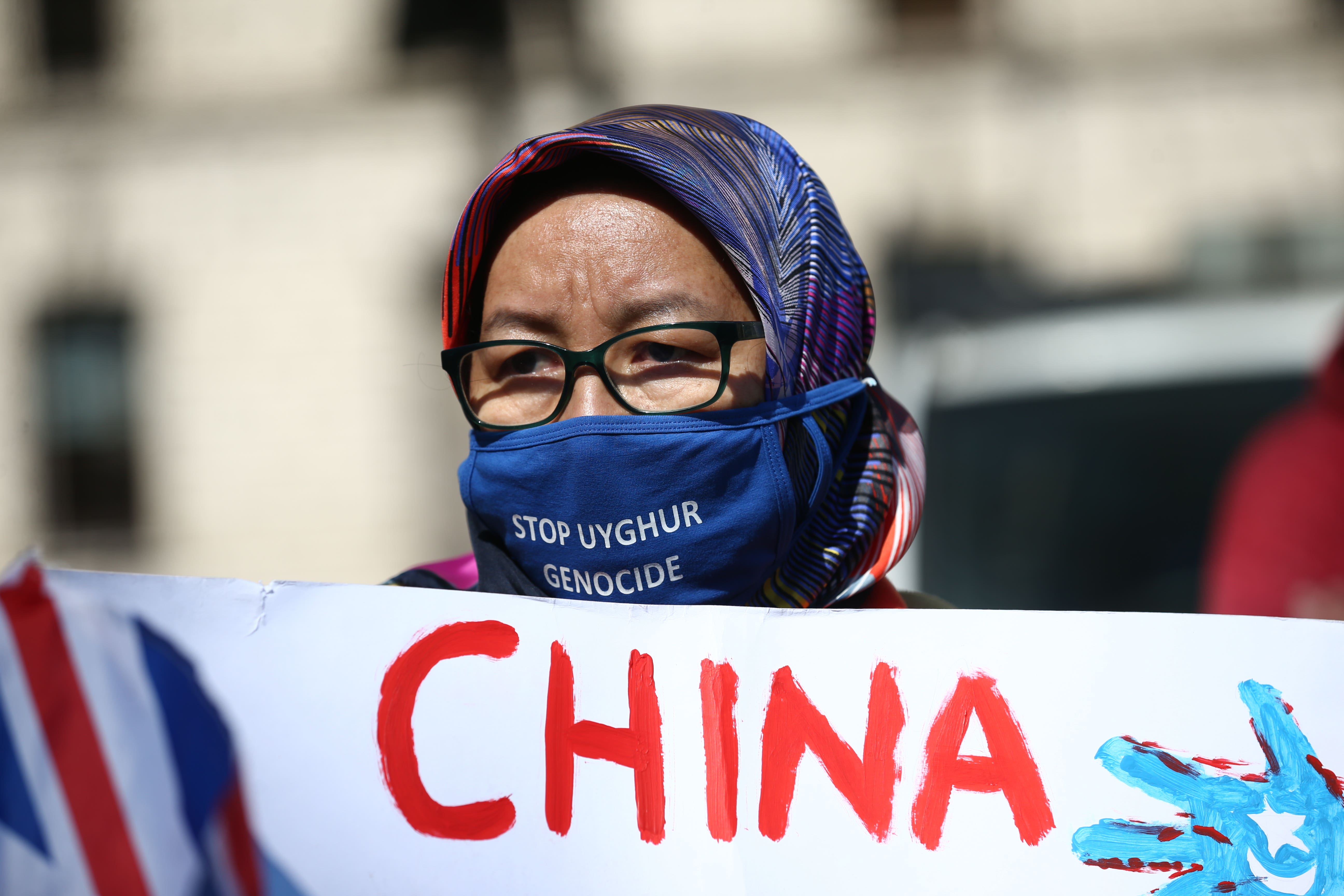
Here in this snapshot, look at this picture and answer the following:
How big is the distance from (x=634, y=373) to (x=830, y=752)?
1.60 ft

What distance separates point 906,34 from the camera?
6145 mm

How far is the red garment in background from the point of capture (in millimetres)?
→ 2338

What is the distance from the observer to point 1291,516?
2416 millimetres

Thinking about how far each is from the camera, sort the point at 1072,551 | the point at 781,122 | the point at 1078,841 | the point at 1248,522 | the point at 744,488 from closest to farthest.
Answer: the point at 1078,841 → the point at 744,488 → the point at 1248,522 → the point at 1072,551 → the point at 781,122

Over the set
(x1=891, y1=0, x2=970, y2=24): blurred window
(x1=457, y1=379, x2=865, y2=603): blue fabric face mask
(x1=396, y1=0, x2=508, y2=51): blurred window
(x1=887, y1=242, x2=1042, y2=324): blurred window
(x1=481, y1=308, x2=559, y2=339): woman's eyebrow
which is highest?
(x1=396, y1=0, x2=508, y2=51): blurred window

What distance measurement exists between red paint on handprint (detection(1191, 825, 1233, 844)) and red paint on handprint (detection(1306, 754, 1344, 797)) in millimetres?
110

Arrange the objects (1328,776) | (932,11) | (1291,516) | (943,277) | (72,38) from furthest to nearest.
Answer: (72,38), (932,11), (943,277), (1291,516), (1328,776)

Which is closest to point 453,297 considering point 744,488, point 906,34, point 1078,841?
point 744,488

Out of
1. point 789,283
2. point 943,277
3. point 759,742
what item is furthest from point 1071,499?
point 943,277

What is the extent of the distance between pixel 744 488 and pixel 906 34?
5.82 m

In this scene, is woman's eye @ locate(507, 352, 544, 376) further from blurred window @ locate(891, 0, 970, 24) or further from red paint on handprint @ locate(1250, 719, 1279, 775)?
blurred window @ locate(891, 0, 970, 24)

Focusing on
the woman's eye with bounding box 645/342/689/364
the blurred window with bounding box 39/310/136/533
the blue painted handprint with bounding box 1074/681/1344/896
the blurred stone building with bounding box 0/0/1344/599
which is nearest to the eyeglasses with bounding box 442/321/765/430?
the woman's eye with bounding box 645/342/689/364

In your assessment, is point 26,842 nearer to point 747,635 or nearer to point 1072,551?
point 747,635

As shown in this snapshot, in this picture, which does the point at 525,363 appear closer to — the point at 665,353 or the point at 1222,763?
the point at 665,353
